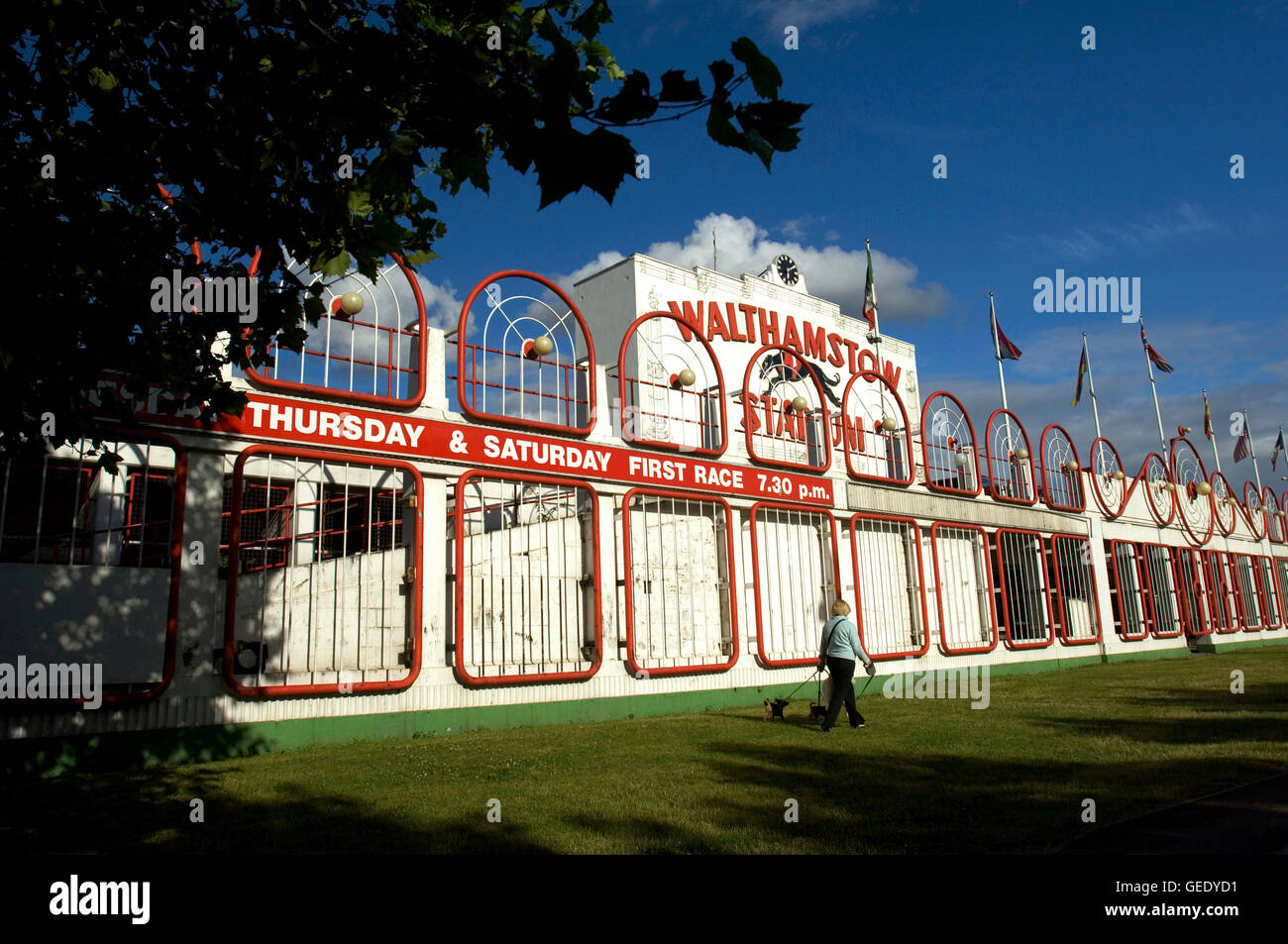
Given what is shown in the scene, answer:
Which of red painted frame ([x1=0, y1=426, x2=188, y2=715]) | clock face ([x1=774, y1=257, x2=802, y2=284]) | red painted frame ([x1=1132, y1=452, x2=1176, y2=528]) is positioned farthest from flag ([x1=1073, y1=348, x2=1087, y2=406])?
red painted frame ([x1=0, y1=426, x2=188, y2=715])

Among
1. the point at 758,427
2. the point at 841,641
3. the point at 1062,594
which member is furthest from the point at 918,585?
the point at 841,641

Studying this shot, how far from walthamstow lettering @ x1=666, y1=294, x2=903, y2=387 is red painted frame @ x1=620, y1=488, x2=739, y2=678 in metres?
7.39

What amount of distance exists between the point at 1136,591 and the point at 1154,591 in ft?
5.88

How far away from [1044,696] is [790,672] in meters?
4.40

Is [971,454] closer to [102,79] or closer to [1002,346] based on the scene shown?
[1002,346]

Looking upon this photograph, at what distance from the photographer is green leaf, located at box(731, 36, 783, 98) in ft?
11.2

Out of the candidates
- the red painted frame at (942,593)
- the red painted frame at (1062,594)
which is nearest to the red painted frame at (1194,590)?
the red painted frame at (1062,594)

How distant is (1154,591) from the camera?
29.8 m

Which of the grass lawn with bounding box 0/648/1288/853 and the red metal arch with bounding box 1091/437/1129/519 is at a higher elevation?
the red metal arch with bounding box 1091/437/1129/519

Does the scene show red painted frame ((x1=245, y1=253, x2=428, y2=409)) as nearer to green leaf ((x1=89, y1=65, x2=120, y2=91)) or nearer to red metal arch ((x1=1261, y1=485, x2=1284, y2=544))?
green leaf ((x1=89, y1=65, x2=120, y2=91))

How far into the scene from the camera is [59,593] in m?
9.02
